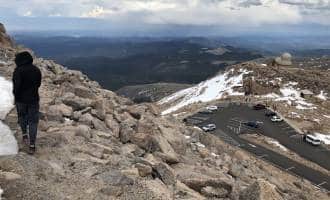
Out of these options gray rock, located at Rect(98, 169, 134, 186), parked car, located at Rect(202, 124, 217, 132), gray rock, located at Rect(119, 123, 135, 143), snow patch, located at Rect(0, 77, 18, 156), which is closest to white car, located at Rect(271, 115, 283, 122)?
parked car, located at Rect(202, 124, 217, 132)

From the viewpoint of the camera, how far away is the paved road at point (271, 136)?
41.1 meters

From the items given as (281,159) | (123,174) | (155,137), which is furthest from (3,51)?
(281,159)

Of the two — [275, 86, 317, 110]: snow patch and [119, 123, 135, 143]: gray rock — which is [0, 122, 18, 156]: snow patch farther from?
[275, 86, 317, 110]: snow patch

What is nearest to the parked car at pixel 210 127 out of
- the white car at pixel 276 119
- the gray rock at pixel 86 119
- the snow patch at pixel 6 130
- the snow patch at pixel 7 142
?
the white car at pixel 276 119

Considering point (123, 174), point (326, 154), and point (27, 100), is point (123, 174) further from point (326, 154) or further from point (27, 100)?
point (326, 154)

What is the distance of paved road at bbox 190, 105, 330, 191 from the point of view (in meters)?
41.1

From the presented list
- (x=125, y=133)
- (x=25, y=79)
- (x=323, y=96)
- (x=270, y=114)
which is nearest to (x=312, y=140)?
(x=270, y=114)

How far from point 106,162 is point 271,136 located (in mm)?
41454

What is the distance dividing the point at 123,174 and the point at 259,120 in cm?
5026

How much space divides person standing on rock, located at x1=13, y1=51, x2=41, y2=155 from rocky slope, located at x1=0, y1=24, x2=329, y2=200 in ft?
2.10

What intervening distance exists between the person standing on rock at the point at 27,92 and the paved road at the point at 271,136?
2948 centimetres

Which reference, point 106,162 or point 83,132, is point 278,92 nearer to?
point 83,132

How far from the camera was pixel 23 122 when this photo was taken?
13859mm

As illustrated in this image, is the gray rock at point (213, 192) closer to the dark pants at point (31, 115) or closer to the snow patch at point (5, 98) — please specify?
the dark pants at point (31, 115)
